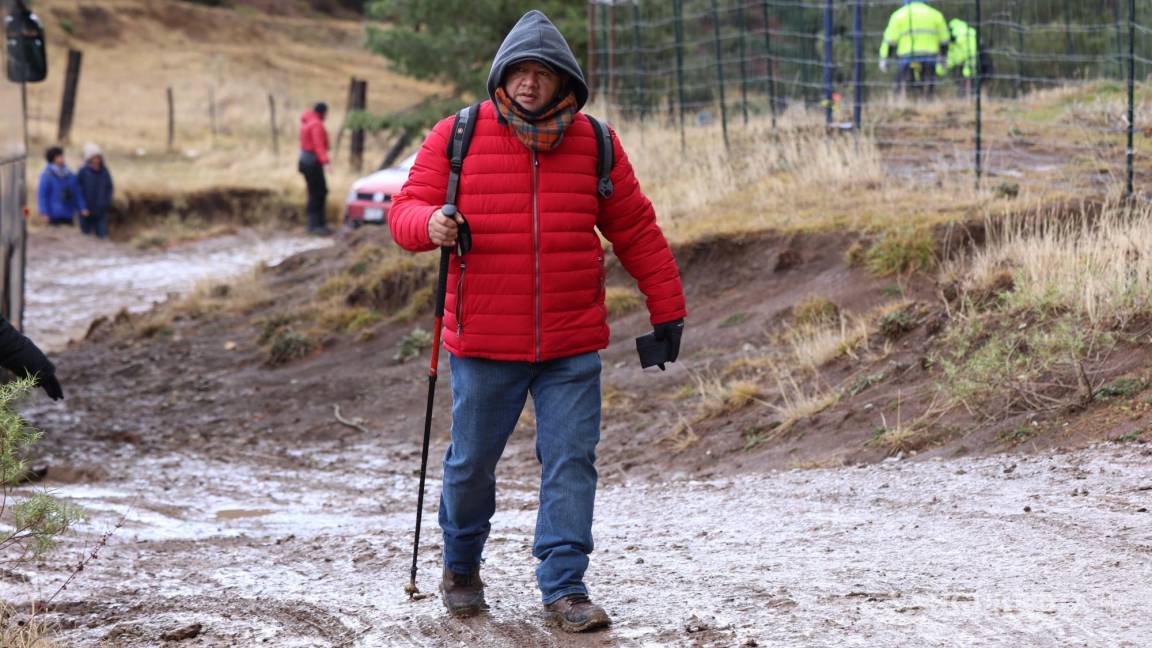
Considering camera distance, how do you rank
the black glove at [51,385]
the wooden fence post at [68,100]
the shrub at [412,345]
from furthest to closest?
the wooden fence post at [68,100]
the shrub at [412,345]
the black glove at [51,385]

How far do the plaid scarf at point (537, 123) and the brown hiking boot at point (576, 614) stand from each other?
59.3 inches

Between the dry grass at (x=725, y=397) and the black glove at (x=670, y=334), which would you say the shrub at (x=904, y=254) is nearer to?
the dry grass at (x=725, y=397)

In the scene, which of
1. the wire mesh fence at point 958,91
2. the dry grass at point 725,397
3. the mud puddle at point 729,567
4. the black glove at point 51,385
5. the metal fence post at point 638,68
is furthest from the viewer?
the metal fence post at point 638,68

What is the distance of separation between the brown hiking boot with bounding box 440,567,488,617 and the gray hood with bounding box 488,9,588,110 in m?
1.68

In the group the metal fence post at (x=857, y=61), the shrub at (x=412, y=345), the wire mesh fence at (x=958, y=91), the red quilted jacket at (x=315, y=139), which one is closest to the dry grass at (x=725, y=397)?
the wire mesh fence at (x=958, y=91)

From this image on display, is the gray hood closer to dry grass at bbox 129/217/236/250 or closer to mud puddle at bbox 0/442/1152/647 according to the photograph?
mud puddle at bbox 0/442/1152/647

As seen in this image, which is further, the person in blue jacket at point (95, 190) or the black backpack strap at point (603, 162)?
the person in blue jacket at point (95, 190)

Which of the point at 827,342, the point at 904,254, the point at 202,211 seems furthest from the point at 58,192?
the point at 827,342

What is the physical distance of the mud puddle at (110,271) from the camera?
17.2 meters

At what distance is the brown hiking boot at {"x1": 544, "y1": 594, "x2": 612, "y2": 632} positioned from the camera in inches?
182

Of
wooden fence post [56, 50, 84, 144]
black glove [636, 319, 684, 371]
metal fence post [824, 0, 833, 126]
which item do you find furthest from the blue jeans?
wooden fence post [56, 50, 84, 144]

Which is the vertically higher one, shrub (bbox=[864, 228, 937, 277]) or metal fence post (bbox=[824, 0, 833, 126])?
metal fence post (bbox=[824, 0, 833, 126])

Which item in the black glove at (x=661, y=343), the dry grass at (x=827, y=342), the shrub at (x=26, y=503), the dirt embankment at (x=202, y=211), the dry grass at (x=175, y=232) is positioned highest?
the black glove at (x=661, y=343)

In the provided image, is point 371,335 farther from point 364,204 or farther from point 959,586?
point 959,586
